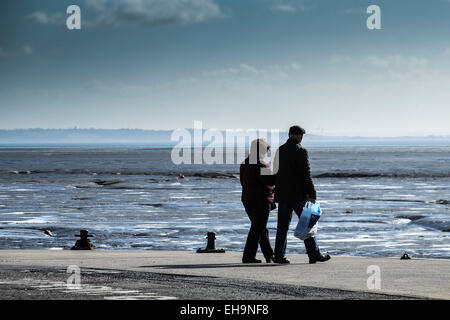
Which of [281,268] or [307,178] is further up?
[307,178]

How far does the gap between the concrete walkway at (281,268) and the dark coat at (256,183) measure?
102cm

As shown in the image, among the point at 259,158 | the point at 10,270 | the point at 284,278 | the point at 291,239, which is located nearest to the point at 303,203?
the point at 259,158

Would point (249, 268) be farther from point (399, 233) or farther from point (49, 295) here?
point (399, 233)

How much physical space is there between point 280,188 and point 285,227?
23.7 inches

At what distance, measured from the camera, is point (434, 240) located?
18.8 metres

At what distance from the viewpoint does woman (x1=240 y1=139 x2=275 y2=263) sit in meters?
12.0

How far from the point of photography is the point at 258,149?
12.0 metres

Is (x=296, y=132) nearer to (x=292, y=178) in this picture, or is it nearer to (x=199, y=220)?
(x=292, y=178)

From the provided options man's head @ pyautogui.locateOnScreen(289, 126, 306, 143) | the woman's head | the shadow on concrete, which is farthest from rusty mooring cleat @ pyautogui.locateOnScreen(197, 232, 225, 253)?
man's head @ pyautogui.locateOnScreen(289, 126, 306, 143)

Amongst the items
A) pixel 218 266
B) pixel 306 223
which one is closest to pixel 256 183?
pixel 306 223

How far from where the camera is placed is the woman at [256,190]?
12035 millimetres

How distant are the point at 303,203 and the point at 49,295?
15.6 ft

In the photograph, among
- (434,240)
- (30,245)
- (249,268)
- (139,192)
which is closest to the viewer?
(249,268)

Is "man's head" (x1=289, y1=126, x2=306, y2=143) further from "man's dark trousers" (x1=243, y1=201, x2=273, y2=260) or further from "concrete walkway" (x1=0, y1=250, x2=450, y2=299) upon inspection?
"concrete walkway" (x1=0, y1=250, x2=450, y2=299)
